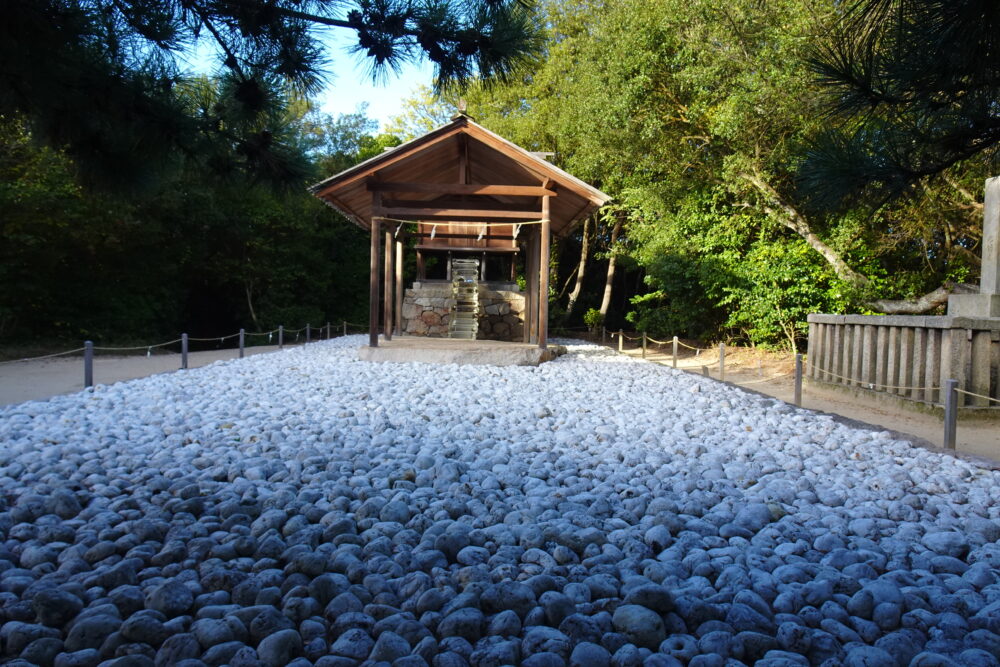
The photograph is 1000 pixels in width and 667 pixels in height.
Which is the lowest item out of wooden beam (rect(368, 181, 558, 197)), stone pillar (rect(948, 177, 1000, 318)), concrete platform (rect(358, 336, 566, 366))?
concrete platform (rect(358, 336, 566, 366))

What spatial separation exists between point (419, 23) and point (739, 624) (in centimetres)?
Result: 310

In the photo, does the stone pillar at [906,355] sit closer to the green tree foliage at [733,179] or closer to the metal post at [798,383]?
the metal post at [798,383]

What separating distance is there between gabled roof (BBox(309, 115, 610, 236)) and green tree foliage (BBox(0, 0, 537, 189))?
5.48 m

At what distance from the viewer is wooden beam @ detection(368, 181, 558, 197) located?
10852 mm

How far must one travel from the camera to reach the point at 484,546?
2.67 meters

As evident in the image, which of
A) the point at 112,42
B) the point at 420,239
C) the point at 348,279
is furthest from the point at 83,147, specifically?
the point at 348,279

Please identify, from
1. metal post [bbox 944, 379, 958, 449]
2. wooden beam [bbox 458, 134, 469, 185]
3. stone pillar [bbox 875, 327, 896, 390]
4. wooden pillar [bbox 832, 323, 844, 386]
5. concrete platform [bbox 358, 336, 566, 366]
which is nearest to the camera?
metal post [bbox 944, 379, 958, 449]

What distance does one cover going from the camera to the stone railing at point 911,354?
7586mm

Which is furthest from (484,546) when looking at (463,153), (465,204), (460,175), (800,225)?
(800,225)

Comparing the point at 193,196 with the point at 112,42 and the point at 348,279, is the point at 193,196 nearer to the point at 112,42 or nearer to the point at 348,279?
the point at 348,279

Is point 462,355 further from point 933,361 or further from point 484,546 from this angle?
point 484,546

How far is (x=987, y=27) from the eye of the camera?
2.39 m

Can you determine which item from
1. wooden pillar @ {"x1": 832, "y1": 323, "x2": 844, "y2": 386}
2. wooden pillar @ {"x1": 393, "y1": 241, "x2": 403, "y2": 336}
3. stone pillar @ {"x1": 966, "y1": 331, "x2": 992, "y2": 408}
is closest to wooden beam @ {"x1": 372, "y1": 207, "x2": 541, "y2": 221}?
wooden pillar @ {"x1": 393, "y1": 241, "x2": 403, "y2": 336}

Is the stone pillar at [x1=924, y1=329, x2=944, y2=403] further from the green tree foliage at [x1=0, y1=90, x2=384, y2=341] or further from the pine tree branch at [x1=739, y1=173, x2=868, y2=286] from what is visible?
the green tree foliage at [x1=0, y1=90, x2=384, y2=341]
